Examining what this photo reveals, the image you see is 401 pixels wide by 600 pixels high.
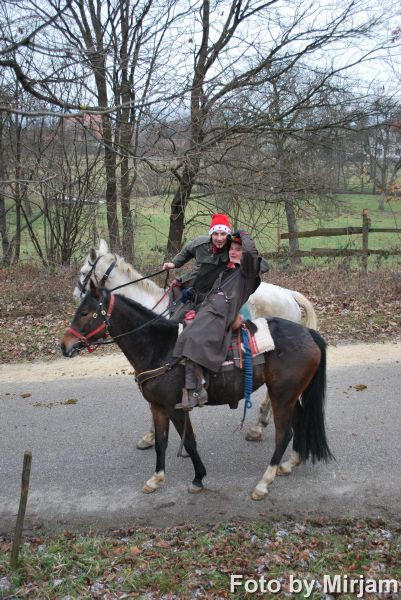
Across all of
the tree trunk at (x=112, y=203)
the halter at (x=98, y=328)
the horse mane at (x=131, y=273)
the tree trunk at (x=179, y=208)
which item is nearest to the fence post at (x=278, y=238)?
the tree trunk at (x=179, y=208)

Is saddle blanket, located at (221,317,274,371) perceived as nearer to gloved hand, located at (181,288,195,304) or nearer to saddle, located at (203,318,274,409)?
saddle, located at (203,318,274,409)

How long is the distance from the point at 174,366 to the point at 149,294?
1272 millimetres

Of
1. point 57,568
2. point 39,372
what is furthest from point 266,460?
point 39,372

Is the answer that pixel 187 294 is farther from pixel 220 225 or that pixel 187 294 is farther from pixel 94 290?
pixel 94 290

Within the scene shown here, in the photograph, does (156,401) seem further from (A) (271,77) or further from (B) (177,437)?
(A) (271,77)

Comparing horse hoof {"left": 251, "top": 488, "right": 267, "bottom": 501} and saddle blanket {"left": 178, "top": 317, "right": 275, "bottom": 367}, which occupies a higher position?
saddle blanket {"left": 178, "top": 317, "right": 275, "bottom": 367}

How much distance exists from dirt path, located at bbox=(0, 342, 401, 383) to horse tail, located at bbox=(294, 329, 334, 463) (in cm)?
296

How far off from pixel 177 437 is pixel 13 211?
12450 mm

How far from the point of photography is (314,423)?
4816 millimetres

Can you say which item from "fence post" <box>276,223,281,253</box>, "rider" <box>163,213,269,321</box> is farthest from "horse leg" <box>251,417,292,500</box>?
"fence post" <box>276,223,281,253</box>

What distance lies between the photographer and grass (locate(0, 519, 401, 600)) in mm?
3346

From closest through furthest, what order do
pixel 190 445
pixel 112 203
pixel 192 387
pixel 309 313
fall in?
pixel 192 387 < pixel 190 445 < pixel 309 313 < pixel 112 203

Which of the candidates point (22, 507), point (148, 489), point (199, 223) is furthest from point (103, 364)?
point (199, 223)

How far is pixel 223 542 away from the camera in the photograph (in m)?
3.76
